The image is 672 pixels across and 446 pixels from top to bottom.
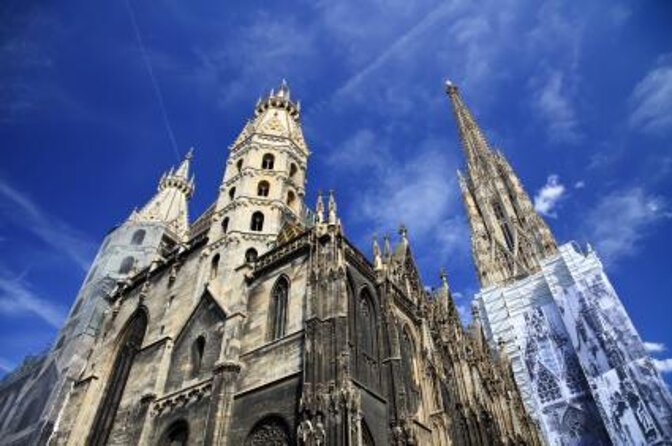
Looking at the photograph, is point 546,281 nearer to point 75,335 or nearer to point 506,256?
point 506,256

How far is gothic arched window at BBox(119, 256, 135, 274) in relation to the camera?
28875 mm

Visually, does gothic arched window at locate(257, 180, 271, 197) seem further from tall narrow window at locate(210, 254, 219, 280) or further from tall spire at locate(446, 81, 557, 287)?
tall spire at locate(446, 81, 557, 287)

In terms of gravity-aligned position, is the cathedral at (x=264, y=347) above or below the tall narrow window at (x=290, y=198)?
below

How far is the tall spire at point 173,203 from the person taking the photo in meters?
34.3

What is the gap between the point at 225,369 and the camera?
1630cm

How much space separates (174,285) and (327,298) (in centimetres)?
995

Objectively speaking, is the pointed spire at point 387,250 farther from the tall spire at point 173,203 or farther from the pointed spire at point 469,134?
the pointed spire at point 469,134

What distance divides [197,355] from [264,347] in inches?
148

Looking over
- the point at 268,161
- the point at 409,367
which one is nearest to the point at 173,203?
the point at 268,161

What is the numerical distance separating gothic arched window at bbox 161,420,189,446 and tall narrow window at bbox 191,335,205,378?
6.04 feet

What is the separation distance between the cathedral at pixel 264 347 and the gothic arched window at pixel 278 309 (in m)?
0.05

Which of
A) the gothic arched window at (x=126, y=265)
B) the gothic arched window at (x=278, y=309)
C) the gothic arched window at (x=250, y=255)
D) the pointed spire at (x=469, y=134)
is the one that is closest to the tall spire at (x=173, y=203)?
the gothic arched window at (x=126, y=265)

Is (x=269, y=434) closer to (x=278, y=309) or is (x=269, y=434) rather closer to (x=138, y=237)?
(x=278, y=309)

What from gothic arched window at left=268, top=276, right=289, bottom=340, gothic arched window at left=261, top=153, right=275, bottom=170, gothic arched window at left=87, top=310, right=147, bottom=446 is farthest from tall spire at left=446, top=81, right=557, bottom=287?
gothic arched window at left=87, top=310, right=147, bottom=446
